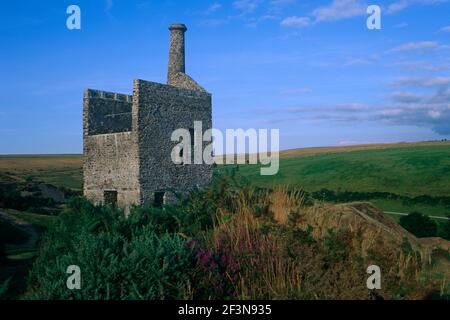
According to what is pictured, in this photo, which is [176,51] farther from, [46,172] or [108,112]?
[46,172]

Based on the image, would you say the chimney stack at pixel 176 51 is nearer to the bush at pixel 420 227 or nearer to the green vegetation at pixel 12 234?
the green vegetation at pixel 12 234

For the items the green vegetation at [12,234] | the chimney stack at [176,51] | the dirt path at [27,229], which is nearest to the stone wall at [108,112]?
the chimney stack at [176,51]

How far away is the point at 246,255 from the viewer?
27.6 feet

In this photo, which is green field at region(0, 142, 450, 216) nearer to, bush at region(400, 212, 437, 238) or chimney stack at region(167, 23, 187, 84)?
bush at region(400, 212, 437, 238)

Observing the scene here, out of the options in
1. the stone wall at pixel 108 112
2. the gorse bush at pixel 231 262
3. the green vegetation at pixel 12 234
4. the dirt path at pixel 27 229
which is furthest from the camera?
the stone wall at pixel 108 112

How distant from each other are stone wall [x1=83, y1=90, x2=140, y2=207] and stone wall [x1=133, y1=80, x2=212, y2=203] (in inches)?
21.2

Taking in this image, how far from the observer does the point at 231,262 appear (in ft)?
26.6

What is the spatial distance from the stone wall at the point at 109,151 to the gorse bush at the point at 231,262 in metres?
9.70

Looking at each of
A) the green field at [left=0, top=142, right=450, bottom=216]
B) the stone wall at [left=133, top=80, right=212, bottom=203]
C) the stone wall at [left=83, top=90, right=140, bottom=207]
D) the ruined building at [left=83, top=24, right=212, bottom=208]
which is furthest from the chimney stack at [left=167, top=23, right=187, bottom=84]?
→ the green field at [left=0, top=142, right=450, bottom=216]

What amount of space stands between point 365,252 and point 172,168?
45.3 ft

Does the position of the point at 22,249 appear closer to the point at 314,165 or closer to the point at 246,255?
the point at 246,255

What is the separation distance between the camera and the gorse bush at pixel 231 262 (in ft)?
23.1
